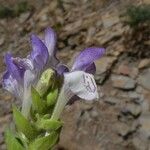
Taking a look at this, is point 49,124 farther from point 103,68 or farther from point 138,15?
point 138,15

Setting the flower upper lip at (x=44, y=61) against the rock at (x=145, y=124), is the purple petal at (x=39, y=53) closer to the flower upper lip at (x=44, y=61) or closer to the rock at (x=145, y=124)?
the flower upper lip at (x=44, y=61)

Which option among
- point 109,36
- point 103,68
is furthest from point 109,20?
point 103,68

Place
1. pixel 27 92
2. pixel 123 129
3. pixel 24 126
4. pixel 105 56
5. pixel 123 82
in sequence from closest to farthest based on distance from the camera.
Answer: pixel 24 126 < pixel 27 92 < pixel 123 129 < pixel 123 82 < pixel 105 56

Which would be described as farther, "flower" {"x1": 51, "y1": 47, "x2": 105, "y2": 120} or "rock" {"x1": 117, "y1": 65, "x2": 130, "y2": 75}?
"rock" {"x1": 117, "y1": 65, "x2": 130, "y2": 75}

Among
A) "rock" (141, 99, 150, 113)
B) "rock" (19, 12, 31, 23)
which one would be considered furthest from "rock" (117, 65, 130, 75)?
"rock" (19, 12, 31, 23)

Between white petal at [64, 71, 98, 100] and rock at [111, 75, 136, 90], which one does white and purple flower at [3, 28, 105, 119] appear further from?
rock at [111, 75, 136, 90]
